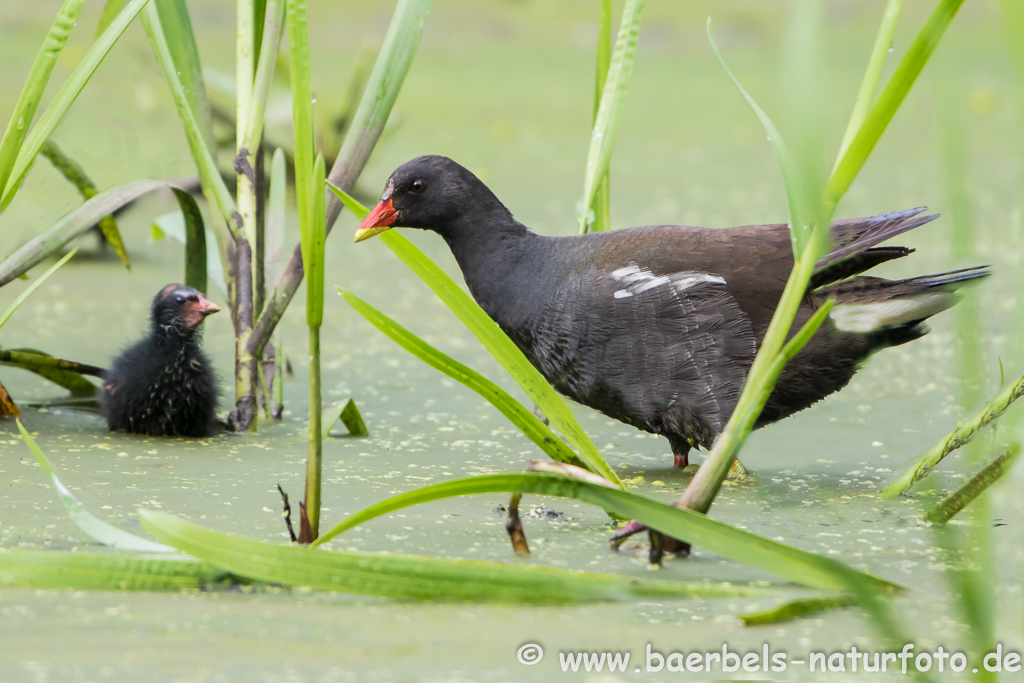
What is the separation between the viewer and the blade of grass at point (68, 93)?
6.31 feet

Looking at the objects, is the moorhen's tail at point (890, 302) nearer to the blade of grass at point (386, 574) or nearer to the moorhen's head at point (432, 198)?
the moorhen's head at point (432, 198)

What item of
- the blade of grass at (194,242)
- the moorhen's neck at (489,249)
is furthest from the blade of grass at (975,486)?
the blade of grass at (194,242)

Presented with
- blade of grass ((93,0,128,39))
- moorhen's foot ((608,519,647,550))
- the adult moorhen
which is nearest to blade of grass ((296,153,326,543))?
moorhen's foot ((608,519,647,550))

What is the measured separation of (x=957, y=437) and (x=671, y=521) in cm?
65

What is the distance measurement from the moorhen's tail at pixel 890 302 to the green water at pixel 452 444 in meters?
0.23

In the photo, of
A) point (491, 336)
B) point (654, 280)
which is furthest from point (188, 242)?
point (491, 336)

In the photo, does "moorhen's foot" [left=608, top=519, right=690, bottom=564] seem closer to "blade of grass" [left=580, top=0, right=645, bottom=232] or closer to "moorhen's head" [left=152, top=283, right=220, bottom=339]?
"blade of grass" [left=580, top=0, right=645, bottom=232]

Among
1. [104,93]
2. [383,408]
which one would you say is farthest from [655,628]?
[104,93]

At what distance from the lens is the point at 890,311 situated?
2.19m

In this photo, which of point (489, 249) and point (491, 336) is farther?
point (489, 249)

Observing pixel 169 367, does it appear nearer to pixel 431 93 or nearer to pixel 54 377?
pixel 54 377

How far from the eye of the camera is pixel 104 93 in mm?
5684

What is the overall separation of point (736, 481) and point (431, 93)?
465 centimetres

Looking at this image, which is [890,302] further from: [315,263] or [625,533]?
[315,263]
